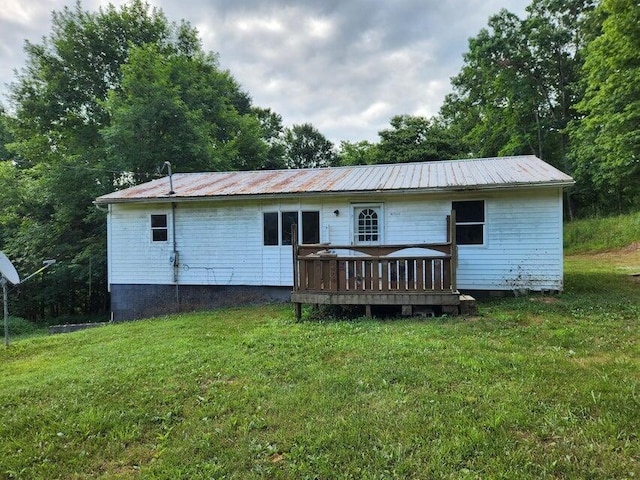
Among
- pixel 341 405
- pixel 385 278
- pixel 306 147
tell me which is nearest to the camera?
pixel 341 405

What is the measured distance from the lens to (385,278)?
6.78m

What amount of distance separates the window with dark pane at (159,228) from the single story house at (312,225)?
0.10ft

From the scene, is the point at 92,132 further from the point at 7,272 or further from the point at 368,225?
the point at 368,225

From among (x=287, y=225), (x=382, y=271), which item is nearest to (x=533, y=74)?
(x=287, y=225)

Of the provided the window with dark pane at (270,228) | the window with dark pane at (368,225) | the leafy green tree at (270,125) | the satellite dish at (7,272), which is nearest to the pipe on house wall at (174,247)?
the window with dark pane at (270,228)

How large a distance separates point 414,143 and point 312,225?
1807cm

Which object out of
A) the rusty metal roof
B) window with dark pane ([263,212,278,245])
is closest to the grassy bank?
the rusty metal roof

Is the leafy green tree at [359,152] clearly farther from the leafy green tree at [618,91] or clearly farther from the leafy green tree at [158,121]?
the leafy green tree at [618,91]

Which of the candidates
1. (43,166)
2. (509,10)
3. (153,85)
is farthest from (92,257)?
(509,10)

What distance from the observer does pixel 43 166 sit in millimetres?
16016

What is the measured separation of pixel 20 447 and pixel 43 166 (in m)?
17.0

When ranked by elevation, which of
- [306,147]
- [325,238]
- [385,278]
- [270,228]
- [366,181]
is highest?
[306,147]

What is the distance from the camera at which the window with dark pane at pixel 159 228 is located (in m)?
10.9

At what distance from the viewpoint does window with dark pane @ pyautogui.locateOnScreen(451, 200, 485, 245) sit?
29.3 ft
